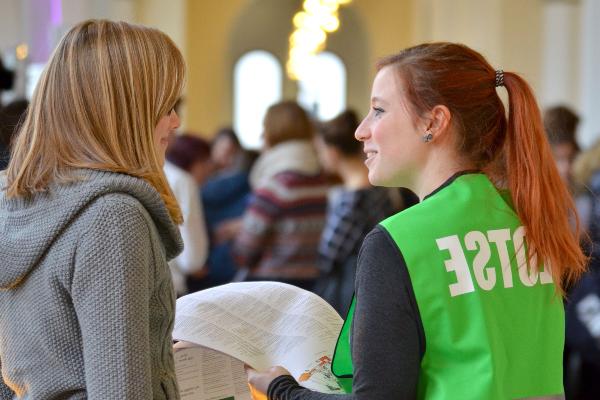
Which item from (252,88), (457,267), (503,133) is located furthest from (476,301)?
(252,88)

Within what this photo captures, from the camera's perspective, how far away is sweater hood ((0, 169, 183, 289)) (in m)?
1.76

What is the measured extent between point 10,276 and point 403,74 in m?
0.81

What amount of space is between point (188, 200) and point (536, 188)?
120 inches

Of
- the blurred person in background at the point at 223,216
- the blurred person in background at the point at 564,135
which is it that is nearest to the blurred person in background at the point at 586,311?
the blurred person in background at the point at 564,135

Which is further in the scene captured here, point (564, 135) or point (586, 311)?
point (564, 135)

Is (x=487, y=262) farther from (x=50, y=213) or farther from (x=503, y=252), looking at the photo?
(x=50, y=213)

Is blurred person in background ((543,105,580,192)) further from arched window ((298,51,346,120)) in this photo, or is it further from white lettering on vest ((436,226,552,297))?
arched window ((298,51,346,120))

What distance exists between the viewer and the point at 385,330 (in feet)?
5.96

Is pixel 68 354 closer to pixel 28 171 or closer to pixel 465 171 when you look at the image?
pixel 28 171

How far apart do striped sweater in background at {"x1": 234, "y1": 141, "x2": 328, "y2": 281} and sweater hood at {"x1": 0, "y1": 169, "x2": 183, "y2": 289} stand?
3.10m

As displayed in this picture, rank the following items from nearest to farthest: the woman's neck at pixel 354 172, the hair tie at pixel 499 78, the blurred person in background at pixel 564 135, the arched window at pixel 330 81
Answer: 1. the hair tie at pixel 499 78
2. the woman's neck at pixel 354 172
3. the blurred person in background at pixel 564 135
4. the arched window at pixel 330 81

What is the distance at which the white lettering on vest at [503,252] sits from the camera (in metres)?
1.94

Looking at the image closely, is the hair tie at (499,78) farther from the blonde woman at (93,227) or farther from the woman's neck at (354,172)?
the woman's neck at (354,172)

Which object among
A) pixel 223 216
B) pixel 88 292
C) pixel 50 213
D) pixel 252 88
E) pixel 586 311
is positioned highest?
pixel 50 213
